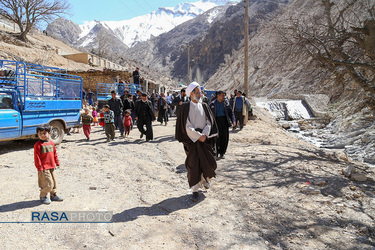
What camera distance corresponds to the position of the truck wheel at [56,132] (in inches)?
290

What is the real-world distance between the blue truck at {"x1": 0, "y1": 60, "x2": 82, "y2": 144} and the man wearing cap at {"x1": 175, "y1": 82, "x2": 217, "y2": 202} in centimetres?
463

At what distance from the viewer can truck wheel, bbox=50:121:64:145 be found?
24.1 ft

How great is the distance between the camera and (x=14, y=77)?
22.0ft

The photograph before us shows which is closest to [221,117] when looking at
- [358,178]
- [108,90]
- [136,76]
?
[358,178]

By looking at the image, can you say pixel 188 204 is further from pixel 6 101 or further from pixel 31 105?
pixel 6 101

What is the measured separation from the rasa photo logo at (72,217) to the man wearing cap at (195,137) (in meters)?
1.27

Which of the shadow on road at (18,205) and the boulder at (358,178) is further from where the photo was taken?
the boulder at (358,178)

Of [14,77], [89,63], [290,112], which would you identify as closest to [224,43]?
[89,63]

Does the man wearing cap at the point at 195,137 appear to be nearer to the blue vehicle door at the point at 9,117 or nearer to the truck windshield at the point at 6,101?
the blue vehicle door at the point at 9,117

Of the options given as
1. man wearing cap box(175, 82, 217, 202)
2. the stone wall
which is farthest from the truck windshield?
the stone wall

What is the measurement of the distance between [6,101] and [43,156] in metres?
3.74

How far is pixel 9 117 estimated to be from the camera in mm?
6082

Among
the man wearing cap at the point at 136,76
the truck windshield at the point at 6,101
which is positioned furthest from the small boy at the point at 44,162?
the man wearing cap at the point at 136,76

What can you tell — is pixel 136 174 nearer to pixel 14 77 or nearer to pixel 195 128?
pixel 195 128
